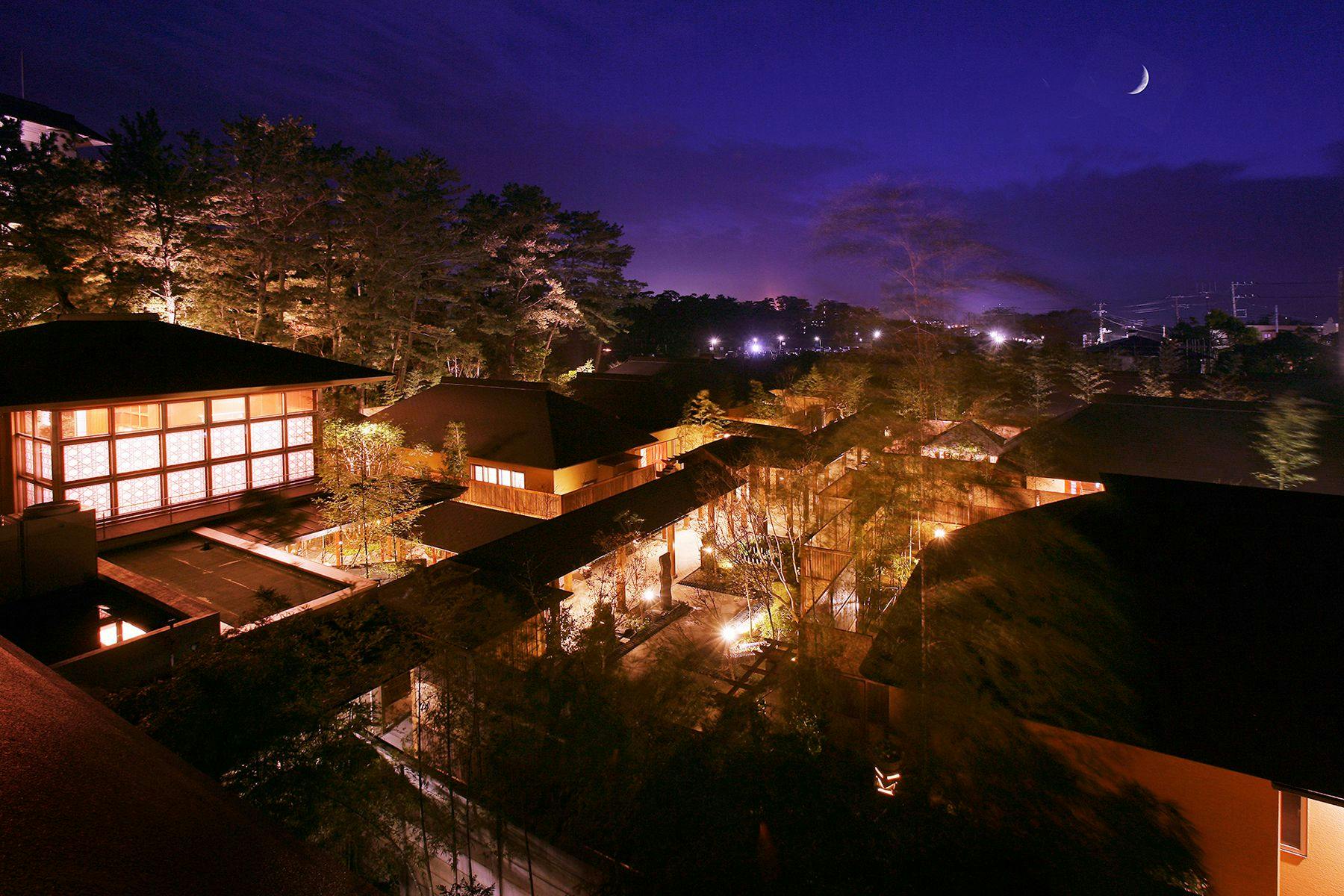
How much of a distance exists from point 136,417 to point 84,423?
50cm

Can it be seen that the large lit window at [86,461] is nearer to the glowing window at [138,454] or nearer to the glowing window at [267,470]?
the glowing window at [138,454]

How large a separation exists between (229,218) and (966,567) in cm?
1607

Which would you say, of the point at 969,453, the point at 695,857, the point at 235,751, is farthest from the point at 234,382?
the point at 969,453

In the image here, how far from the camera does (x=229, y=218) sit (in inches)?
557

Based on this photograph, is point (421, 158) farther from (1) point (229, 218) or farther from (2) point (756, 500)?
(2) point (756, 500)

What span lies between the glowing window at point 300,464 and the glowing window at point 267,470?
0.37 feet

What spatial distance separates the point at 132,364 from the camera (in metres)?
7.59

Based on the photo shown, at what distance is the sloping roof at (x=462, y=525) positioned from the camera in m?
10.8

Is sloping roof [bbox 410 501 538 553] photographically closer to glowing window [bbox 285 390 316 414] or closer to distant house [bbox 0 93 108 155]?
glowing window [bbox 285 390 316 414]

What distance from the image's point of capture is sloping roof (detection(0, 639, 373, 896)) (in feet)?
4.14

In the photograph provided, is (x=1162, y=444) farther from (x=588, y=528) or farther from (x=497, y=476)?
(x=497, y=476)

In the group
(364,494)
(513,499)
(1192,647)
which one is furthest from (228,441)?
(1192,647)

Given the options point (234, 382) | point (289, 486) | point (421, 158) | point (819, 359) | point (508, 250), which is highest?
point (421, 158)

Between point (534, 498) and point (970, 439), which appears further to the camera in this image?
point (970, 439)
